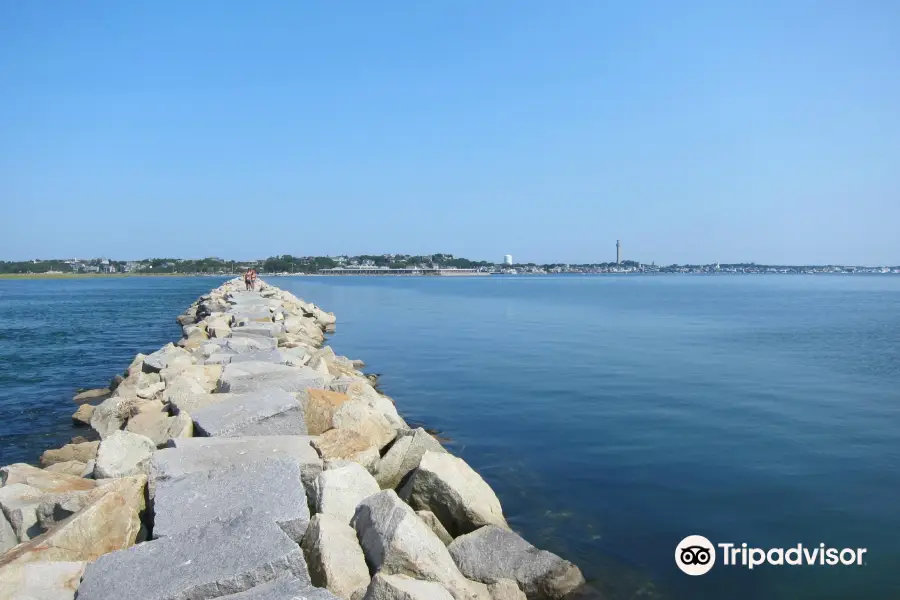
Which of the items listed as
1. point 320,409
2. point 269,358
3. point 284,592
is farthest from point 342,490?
point 269,358

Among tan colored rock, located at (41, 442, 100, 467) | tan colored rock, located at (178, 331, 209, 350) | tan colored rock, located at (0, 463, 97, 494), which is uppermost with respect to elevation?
tan colored rock, located at (178, 331, 209, 350)

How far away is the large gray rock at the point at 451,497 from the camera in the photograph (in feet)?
16.9

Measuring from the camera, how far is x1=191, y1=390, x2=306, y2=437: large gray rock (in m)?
5.98

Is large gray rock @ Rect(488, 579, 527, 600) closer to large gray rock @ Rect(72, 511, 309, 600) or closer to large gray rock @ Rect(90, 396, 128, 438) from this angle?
large gray rock @ Rect(72, 511, 309, 600)

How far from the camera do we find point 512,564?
15.2 ft

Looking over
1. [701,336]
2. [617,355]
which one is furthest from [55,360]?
[701,336]

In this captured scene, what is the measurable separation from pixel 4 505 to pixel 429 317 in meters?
25.4

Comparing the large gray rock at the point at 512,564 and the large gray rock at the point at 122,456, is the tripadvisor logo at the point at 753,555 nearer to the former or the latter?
the large gray rock at the point at 512,564

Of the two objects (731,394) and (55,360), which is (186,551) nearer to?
(731,394)

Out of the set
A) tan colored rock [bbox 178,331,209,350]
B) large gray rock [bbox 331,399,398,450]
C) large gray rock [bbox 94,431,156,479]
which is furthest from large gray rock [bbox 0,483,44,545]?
tan colored rock [bbox 178,331,209,350]

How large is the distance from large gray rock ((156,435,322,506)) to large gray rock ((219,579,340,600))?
1.41 m

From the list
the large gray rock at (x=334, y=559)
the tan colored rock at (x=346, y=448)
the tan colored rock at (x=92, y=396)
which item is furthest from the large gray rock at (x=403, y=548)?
the tan colored rock at (x=92, y=396)

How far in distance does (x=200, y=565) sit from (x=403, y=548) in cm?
116

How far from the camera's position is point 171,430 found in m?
6.32
